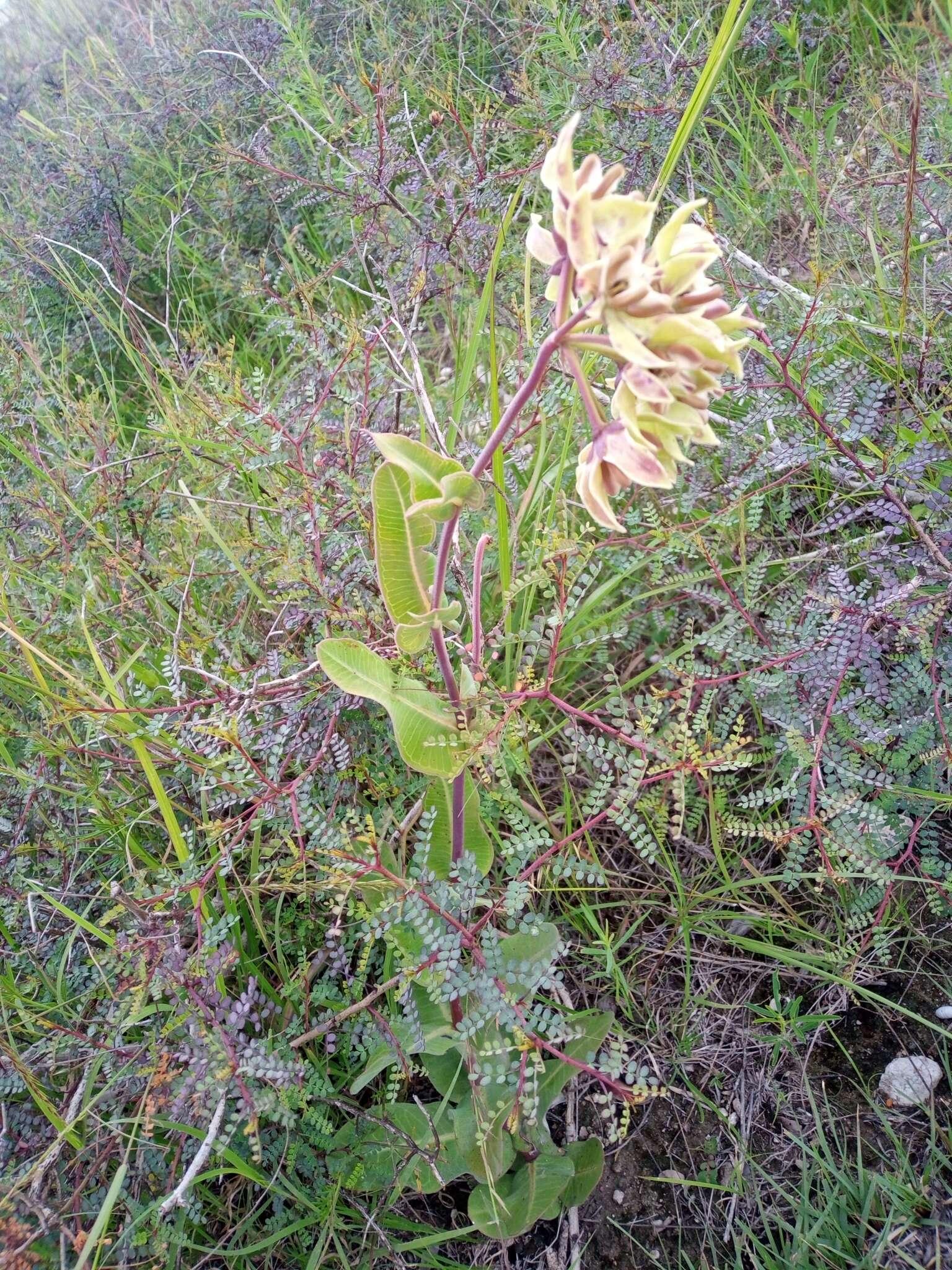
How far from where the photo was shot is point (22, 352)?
2748mm

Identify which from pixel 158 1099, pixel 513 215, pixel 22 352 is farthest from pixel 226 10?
pixel 158 1099

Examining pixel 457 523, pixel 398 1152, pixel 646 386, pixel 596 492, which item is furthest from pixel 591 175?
pixel 398 1152

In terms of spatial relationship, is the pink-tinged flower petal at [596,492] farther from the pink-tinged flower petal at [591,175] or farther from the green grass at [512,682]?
the green grass at [512,682]

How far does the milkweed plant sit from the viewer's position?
976 millimetres

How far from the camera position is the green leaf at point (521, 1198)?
1.40m

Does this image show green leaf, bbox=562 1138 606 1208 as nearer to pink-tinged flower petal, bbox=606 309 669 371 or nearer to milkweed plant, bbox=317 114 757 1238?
milkweed plant, bbox=317 114 757 1238

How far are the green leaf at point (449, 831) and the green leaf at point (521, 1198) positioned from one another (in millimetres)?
535

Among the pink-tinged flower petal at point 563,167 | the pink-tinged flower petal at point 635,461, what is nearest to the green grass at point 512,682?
the pink-tinged flower petal at point 635,461

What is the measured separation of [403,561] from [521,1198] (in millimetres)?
1162

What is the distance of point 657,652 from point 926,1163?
1.16 m

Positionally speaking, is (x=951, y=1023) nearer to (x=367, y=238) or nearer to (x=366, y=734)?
(x=366, y=734)

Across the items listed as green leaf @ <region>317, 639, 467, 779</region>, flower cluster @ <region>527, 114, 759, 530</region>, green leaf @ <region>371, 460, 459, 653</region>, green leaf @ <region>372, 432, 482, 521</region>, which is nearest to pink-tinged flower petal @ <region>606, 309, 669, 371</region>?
flower cluster @ <region>527, 114, 759, 530</region>

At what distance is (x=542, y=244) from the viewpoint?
1.12 m

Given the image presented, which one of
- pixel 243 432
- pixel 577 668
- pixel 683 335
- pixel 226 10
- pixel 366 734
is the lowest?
pixel 577 668
